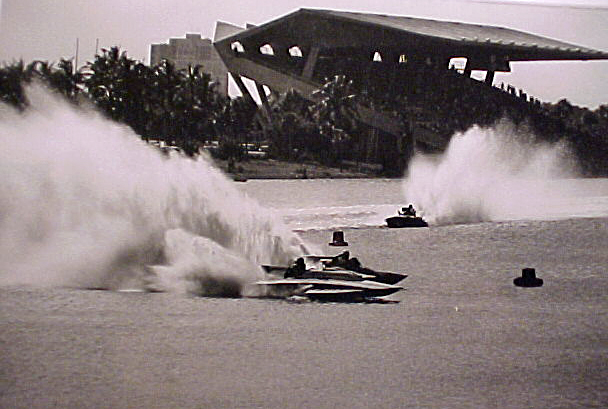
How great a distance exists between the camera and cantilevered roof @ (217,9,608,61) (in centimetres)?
368

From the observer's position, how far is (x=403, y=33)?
3.80m

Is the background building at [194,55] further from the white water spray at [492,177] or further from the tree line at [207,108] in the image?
the white water spray at [492,177]

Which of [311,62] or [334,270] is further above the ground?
[311,62]

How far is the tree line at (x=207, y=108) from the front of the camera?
3.38 meters

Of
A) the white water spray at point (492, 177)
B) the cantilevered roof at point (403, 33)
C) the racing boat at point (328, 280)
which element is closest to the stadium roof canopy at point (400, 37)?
the cantilevered roof at point (403, 33)

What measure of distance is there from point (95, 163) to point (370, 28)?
1146 millimetres

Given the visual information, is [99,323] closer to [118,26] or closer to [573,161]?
[118,26]

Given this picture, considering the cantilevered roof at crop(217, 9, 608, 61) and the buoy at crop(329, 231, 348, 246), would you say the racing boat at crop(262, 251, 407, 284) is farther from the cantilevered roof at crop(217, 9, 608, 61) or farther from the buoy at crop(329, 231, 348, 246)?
the cantilevered roof at crop(217, 9, 608, 61)

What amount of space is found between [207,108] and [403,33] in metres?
0.80

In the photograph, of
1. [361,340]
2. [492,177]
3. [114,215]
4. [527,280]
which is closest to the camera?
[114,215]

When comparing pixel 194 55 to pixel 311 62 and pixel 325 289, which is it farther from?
pixel 325 289

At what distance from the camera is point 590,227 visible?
13.8 ft

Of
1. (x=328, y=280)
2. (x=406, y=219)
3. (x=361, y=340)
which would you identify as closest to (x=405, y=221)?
(x=406, y=219)

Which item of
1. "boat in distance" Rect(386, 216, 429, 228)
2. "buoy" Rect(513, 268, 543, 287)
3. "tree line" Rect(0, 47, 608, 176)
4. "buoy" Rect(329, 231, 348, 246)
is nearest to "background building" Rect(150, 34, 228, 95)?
"tree line" Rect(0, 47, 608, 176)
